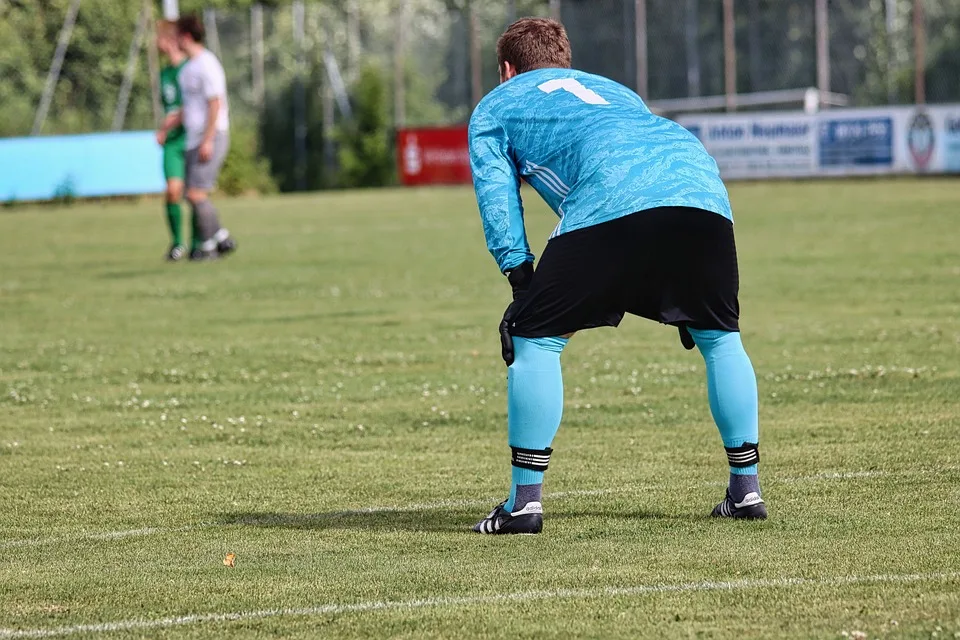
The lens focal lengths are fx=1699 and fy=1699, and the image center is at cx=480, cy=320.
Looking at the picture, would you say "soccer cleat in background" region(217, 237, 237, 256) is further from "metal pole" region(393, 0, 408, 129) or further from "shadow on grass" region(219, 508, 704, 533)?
"metal pole" region(393, 0, 408, 129)

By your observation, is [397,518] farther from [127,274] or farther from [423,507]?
[127,274]

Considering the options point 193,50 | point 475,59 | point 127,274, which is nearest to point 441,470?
point 127,274

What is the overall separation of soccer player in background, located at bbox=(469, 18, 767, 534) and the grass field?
1.05 ft

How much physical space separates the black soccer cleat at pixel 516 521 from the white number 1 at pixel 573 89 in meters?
1.36

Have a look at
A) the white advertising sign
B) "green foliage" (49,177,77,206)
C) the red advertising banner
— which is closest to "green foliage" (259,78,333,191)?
the red advertising banner

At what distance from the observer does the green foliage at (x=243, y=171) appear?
43.0 metres

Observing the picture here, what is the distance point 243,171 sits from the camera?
43469 mm

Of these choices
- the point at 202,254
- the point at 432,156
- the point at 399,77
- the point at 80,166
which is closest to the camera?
the point at 202,254

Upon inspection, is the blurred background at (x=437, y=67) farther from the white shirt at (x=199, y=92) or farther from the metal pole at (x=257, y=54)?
the white shirt at (x=199, y=92)

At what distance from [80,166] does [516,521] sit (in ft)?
114

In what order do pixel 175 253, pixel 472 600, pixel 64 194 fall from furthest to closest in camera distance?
pixel 64 194 → pixel 175 253 → pixel 472 600

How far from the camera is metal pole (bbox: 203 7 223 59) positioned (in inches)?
1980

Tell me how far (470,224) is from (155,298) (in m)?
11.0

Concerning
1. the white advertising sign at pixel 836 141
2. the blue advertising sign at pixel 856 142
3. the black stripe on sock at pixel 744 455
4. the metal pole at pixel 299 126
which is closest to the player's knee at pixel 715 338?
the black stripe on sock at pixel 744 455
